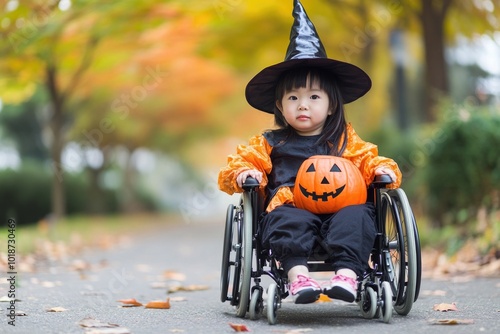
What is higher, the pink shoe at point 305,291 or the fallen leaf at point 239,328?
the pink shoe at point 305,291

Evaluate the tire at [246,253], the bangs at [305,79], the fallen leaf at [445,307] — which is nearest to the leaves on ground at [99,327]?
the tire at [246,253]

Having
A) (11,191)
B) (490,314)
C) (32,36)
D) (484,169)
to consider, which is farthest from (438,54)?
(11,191)

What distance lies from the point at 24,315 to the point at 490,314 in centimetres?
219

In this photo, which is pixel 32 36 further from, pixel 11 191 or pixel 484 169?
pixel 11 191

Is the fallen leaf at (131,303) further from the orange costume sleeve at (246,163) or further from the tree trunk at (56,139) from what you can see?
the tree trunk at (56,139)

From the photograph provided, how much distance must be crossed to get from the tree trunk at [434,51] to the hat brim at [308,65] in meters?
6.24

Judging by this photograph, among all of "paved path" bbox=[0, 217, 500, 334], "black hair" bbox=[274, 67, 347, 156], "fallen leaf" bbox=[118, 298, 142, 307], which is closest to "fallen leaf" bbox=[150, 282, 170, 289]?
"paved path" bbox=[0, 217, 500, 334]

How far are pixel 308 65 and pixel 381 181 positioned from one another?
0.71 meters

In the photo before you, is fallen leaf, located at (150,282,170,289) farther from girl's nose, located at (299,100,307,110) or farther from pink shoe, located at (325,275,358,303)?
pink shoe, located at (325,275,358,303)

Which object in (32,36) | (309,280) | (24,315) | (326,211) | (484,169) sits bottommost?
(24,315)

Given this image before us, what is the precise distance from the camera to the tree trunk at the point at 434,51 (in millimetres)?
10141

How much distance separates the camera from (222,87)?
68.1ft

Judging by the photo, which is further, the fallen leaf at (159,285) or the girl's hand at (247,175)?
the fallen leaf at (159,285)

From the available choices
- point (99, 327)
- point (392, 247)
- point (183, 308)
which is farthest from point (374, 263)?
point (99, 327)
